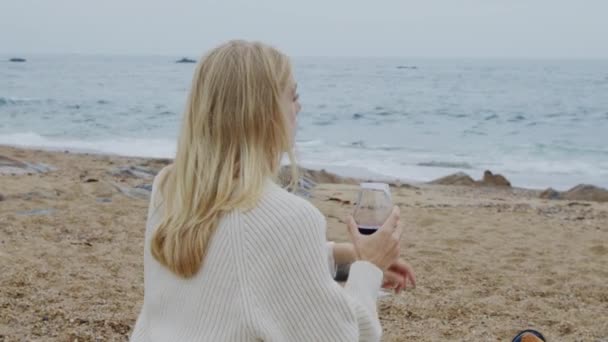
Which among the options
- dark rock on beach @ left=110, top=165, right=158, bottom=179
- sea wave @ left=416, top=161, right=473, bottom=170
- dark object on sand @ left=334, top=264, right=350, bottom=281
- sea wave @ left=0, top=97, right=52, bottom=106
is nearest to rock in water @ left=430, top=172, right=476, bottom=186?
sea wave @ left=416, top=161, right=473, bottom=170

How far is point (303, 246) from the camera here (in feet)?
5.64

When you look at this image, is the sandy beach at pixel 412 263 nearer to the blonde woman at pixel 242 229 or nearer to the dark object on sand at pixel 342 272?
the dark object on sand at pixel 342 272

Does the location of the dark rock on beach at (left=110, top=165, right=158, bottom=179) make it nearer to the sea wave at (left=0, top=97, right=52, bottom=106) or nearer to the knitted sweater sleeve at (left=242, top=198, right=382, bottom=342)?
the knitted sweater sleeve at (left=242, top=198, right=382, bottom=342)

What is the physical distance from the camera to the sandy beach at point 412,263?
4371 mm

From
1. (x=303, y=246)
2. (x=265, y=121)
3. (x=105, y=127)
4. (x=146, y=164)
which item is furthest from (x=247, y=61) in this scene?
(x=105, y=127)

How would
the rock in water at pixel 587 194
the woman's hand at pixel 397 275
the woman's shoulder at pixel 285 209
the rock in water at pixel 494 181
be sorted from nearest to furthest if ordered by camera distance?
the woman's shoulder at pixel 285 209 < the woman's hand at pixel 397 275 < the rock in water at pixel 587 194 < the rock in water at pixel 494 181

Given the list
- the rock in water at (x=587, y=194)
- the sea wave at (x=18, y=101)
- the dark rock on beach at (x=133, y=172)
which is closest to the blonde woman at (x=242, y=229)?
the dark rock on beach at (x=133, y=172)

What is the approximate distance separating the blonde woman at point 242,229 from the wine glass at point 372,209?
0.39 m

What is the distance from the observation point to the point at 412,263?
5.85 m

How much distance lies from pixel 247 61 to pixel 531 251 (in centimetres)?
506

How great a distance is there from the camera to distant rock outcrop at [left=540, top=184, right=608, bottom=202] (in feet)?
33.8

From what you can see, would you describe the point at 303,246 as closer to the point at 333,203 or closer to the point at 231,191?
the point at 231,191

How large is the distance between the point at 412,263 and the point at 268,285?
422cm

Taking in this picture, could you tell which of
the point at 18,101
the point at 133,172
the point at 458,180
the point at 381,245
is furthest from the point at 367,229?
the point at 18,101
